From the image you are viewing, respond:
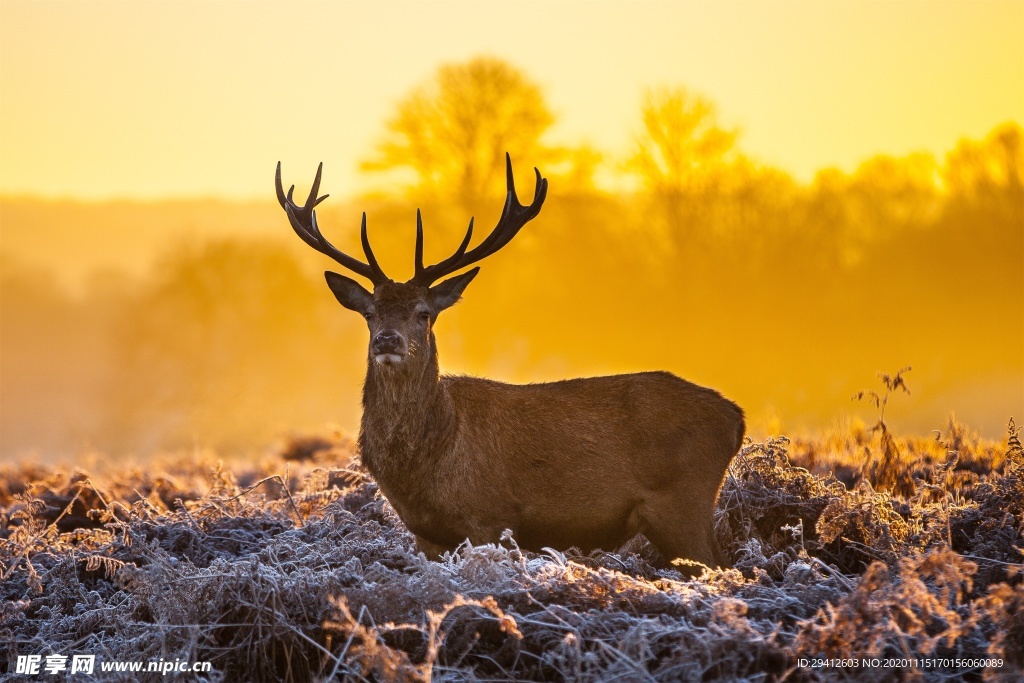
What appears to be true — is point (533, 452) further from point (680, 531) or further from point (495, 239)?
point (495, 239)

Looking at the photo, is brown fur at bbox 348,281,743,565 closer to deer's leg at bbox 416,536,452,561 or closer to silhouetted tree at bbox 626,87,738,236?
deer's leg at bbox 416,536,452,561

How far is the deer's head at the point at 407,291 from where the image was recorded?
7570 mm

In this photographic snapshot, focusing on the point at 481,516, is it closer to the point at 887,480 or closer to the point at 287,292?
the point at 887,480

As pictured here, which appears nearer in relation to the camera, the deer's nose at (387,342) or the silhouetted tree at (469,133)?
the deer's nose at (387,342)

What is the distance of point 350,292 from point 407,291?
54 centimetres

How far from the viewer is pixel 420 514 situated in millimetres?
7492

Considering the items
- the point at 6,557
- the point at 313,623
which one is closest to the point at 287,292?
the point at 6,557

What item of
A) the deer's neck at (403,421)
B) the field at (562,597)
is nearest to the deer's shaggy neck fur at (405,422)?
the deer's neck at (403,421)

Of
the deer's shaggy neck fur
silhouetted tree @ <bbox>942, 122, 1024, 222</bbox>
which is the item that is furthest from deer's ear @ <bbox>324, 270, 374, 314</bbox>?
silhouetted tree @ <bbox>942, 122, 1024, 222</bbox>

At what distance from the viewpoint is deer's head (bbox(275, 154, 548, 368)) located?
7570 millimetres

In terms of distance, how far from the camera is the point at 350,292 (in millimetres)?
8211

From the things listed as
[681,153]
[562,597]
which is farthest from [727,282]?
[562,597]

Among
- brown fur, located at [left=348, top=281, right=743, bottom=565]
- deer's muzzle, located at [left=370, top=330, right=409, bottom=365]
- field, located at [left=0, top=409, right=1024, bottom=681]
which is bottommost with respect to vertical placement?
field, located at [left=0, top=409, right=1024, bottom=681]

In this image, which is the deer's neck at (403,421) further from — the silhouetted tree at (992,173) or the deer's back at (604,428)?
the silhouetted tree at (992,173)
